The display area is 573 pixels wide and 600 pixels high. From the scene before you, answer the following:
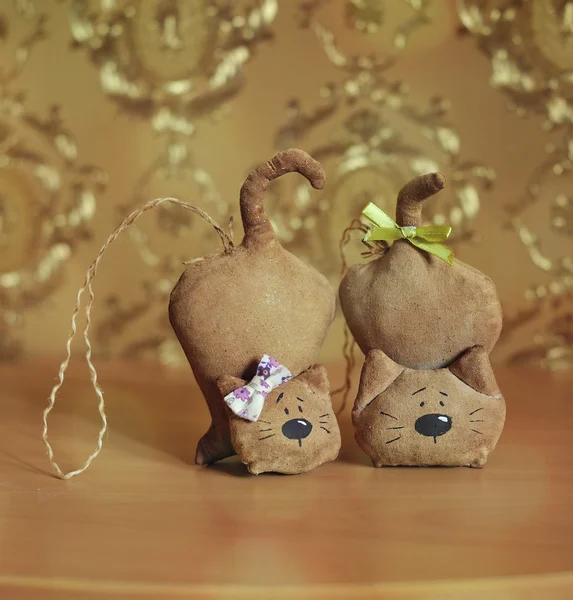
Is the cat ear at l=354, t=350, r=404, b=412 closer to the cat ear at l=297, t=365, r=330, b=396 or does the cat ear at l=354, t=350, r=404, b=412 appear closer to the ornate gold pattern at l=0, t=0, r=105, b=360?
the cat ear at l=297, t=365, r=330, b=396

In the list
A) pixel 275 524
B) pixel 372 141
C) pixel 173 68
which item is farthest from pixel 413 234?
pixel 173 68

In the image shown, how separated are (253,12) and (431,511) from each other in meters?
0.93

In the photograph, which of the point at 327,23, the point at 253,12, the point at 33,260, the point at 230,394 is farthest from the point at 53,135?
the point at 230,394

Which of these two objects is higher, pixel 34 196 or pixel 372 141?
pixel 372 141

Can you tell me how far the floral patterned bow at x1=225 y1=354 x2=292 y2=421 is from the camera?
2.24 feet

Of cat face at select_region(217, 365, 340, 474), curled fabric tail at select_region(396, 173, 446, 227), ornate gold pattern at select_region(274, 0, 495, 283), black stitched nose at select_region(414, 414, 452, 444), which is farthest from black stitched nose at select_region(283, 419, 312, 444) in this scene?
ornate gold pattern at select_region(274, 0, 495, 283)

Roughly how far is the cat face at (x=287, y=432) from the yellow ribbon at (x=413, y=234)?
0.56ft

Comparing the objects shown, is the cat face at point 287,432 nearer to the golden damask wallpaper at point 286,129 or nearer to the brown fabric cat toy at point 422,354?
the brown fabric cat toy at point 422,354

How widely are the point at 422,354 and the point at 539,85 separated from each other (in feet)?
2.29

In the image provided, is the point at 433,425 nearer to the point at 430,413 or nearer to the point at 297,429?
the point at 430,413

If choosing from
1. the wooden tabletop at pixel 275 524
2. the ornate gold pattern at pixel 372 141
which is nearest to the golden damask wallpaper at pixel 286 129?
the ornate gold pattern at pixel 372 141

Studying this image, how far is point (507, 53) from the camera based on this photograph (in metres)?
1.23

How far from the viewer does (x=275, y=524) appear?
0.59 metres

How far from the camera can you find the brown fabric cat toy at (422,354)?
71 cm
